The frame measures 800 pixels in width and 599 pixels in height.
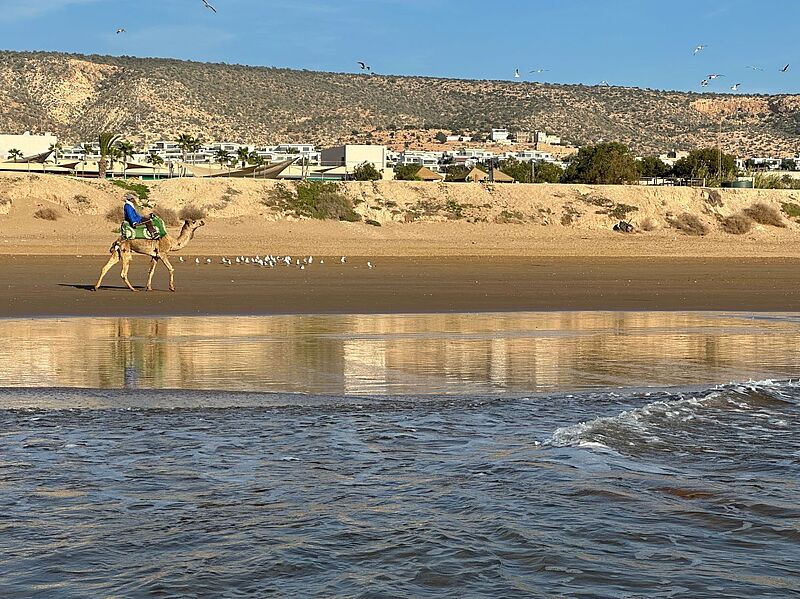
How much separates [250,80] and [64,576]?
117 m

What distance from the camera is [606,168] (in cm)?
5869

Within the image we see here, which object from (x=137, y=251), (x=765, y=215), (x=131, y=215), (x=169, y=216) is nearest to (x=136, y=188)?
(x=169, y=216)

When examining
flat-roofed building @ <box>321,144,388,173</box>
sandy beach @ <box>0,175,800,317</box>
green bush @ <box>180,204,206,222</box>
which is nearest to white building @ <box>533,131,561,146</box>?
flat-roofed building @ <box>321,144,388,173</box>

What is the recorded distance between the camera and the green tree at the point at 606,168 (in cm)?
5859

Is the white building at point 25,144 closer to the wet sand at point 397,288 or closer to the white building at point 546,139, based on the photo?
the white building at point 546,139

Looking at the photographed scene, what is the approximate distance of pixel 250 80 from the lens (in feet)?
391

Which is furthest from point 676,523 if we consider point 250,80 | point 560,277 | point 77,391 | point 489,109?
point 489,109

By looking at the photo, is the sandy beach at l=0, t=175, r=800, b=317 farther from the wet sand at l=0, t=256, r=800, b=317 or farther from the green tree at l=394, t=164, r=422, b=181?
the green tree at l=394, t=164, r=422, b=181

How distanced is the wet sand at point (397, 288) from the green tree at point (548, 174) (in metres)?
34.1

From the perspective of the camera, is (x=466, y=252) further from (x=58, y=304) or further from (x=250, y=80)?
(x=250, y=80)

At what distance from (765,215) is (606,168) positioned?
33.7 ft

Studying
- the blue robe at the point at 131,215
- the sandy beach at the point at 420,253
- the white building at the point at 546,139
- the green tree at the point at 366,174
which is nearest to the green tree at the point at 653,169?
the green tree at the point at 366,174

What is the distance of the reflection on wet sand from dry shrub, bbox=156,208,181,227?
955 inches

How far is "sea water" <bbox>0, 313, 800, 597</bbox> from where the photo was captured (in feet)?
17.8
